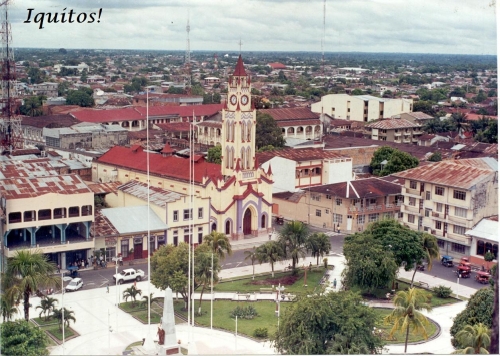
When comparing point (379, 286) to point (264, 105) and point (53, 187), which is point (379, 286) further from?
point (264, 105)

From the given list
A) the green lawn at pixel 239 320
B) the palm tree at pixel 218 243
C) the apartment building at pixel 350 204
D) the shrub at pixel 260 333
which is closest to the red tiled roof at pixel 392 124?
the apartment building at pixel 350 204

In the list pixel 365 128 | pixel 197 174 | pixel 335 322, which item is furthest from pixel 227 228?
pixel 365 128

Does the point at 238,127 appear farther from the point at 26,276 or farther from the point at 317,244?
the point at 26,276

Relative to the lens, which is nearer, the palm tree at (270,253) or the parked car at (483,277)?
the palm tree at (270,253)

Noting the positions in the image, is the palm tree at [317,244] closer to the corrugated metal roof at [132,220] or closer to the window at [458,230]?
the corrugated metal roof at [132,220]

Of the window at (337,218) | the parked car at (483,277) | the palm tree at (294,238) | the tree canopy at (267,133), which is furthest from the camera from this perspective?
the tree canopy at (267,133)

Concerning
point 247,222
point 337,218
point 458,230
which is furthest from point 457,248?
point 247,222
